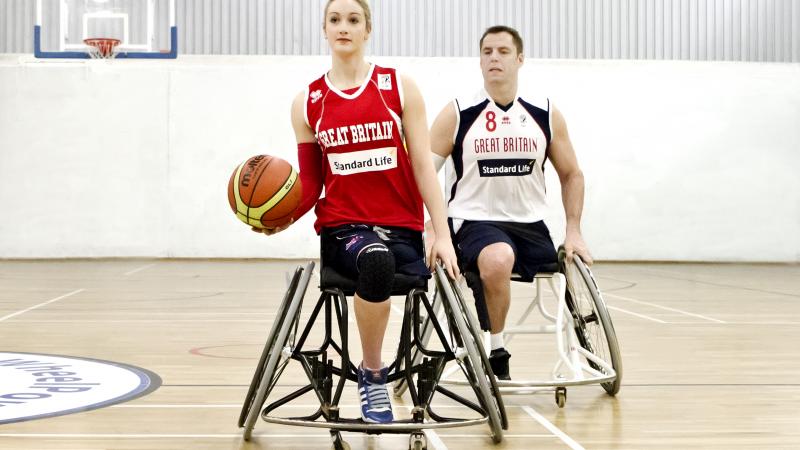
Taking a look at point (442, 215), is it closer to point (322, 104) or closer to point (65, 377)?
point (322, 104)

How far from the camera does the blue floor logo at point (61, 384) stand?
3.56m

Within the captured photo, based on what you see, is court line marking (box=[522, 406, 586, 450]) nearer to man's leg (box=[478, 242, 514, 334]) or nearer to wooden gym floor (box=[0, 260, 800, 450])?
Answer: wooden gym floor (box=[0, 260, 800, 450])

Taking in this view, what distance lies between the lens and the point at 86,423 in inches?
131

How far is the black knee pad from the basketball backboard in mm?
10306

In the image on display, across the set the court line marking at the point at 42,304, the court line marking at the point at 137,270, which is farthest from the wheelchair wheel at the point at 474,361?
the court line marking at the point at 137,270

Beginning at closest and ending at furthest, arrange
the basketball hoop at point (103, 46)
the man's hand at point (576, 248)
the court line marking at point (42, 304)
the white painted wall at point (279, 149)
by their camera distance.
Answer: the man's hand at point (576, 248)
the court line marking at point (42, 304)
the basketball hoop at point (103, 46)
the white painted wall at point (279, 149)

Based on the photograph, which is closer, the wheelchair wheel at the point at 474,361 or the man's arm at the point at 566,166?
the wheelchair wheel at the point at 474,361

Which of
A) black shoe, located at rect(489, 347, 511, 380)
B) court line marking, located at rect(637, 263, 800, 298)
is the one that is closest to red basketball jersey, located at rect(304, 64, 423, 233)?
black shoe, located at rect(489, 347, 511, 380)

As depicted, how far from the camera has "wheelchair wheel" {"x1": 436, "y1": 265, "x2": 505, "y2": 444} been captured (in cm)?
284

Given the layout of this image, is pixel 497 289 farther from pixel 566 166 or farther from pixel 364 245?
pixel 364 245

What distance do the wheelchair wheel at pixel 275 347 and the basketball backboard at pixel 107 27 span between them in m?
10.1

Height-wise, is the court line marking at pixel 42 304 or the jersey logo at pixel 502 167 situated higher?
the jersey logo at pixel 502 167

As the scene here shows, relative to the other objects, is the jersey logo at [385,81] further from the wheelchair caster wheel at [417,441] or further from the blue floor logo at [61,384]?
the blue floor logo at [61,384]

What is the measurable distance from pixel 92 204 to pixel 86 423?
11.1 meters
